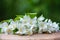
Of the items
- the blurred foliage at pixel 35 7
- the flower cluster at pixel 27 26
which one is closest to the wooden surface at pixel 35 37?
the flower cluster at pixel 27 26

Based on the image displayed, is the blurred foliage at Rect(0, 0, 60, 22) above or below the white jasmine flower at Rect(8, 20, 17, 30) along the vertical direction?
above

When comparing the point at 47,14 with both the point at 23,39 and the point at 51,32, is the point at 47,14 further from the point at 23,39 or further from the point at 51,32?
the point at 23,39

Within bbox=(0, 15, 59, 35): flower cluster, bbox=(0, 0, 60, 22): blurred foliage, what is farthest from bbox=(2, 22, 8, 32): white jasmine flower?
bbox=(0, 0, 60, 22): blurred foliage

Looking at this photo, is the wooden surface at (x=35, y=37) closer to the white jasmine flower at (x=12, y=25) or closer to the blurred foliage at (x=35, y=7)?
the white jasmine flower at (x=12, y=25)

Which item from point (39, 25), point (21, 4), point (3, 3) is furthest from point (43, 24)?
point (3, 3)

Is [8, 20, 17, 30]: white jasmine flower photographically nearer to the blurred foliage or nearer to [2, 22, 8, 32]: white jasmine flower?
[2, 22, 8, 32]: white jasmine flower

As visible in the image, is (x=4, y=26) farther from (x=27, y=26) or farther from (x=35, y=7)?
(x=35, y=7)

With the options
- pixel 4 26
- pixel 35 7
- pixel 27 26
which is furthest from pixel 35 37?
pixel 35 7

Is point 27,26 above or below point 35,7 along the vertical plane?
below
